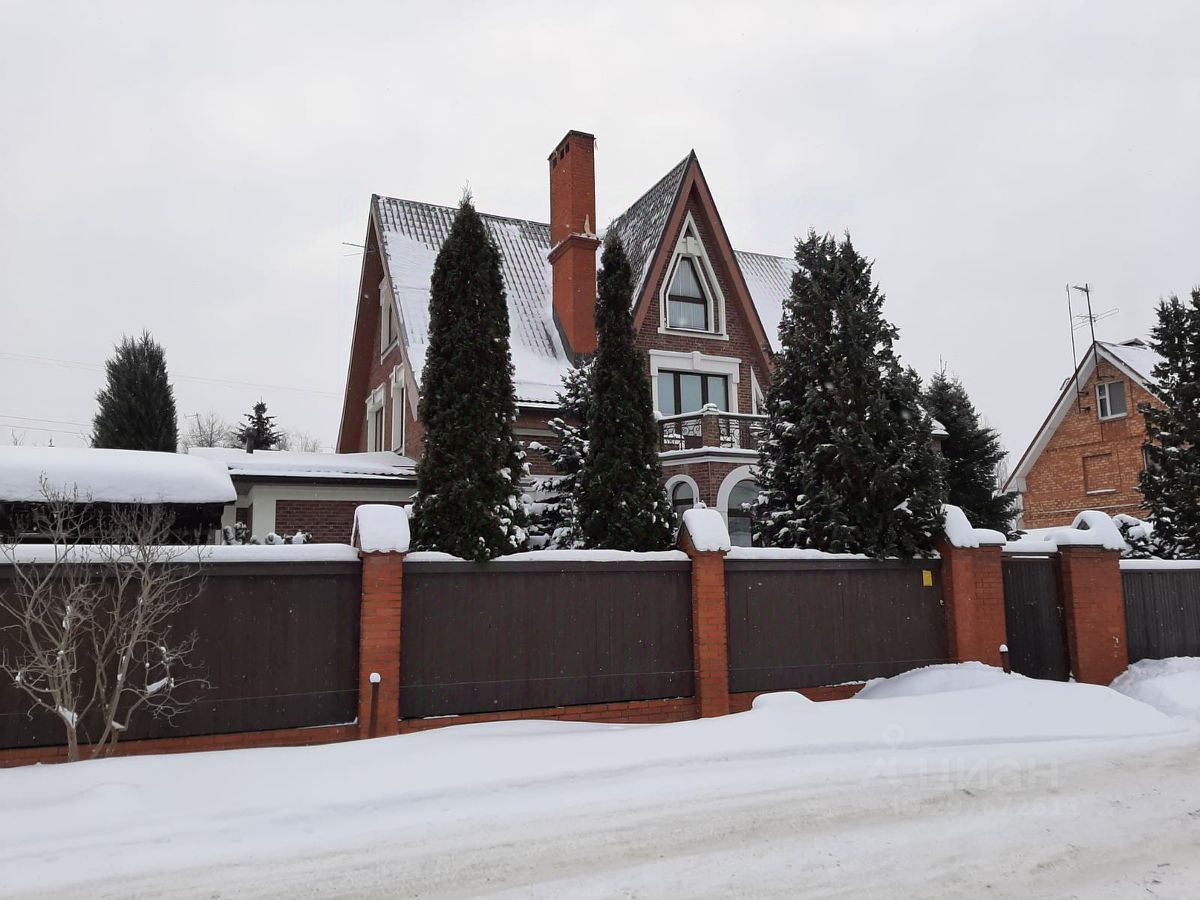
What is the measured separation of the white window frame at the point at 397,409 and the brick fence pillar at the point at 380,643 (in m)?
11.4

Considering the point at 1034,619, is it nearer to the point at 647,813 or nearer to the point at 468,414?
the point at 647,813

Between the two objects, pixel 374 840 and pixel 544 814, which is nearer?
pixel 374 840

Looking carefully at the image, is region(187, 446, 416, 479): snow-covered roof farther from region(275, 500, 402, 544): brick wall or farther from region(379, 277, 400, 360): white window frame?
region(379, 277, 400, 360): white window frame

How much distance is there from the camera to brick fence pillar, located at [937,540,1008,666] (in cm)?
1012

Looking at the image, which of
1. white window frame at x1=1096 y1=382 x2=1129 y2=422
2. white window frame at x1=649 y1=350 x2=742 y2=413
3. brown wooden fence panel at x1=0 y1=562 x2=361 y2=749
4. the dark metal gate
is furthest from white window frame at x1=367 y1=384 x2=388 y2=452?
white window frame at x1=1096 y1=382 x2=1129 y2=422

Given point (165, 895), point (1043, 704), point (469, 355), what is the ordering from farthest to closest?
1. point (469, 355)
2. point (1043, 704)
3. point (165, 895)

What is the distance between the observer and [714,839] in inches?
196

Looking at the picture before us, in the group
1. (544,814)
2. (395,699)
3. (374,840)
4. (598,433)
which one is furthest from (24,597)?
(598,433)

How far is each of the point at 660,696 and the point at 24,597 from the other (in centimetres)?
574

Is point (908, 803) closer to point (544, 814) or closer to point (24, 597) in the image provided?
point (544, 814)

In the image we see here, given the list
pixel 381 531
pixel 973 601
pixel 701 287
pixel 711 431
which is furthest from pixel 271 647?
pixel 701 287

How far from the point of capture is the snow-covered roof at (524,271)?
17.5m

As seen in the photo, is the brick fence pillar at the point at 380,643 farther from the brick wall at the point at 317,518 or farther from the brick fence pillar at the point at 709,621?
the brick wall at the point at 317,518

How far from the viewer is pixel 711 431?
16.3 m
